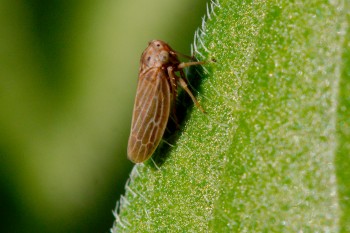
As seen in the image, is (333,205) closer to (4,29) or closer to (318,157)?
(318,157)

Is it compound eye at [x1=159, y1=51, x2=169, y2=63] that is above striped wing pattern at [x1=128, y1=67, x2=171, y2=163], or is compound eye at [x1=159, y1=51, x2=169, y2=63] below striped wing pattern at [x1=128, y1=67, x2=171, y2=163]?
above

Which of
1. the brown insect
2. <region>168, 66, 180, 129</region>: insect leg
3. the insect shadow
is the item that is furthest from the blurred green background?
the insect shadow

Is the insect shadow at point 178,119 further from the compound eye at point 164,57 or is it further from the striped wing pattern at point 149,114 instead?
the compound eye at point 164,57

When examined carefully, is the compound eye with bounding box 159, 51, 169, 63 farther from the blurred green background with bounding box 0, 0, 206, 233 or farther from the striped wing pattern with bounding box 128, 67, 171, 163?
the blurred green background with bounding box 0, 0, 206, 233

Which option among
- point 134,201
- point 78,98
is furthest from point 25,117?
point 134,201

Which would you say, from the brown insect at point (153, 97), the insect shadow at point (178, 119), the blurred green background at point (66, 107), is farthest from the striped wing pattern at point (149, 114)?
the blurred green background at point (66, 107)

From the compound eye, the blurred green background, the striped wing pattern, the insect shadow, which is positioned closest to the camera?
the insect shadow

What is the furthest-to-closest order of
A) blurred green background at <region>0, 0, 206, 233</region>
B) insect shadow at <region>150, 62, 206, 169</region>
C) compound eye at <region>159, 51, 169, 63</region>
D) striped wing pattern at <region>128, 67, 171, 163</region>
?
blurred green background at <region>0, 0, 206, 233</region>
compound eye at <region>159, 51, 169, 63</region>
striped wing pattern at <region>128, 67, 171, 163</region>
insect shadow at <region>150, 62, 206, 169</region>
